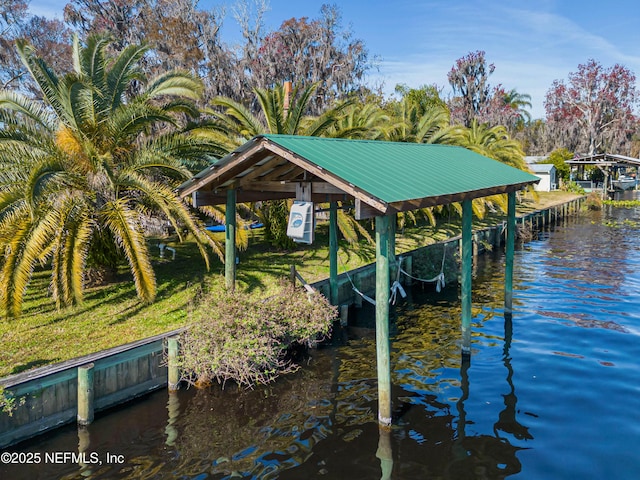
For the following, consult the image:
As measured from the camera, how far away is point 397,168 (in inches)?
434

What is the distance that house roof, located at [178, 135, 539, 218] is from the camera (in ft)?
28.8

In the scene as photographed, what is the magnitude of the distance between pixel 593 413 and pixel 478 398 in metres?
2.10

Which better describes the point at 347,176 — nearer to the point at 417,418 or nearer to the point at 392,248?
the point at 417,418

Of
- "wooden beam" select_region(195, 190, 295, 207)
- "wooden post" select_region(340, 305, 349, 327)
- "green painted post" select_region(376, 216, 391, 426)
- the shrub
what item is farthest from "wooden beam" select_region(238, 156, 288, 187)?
"wooden post" select_region(340, 305, 349, 327)

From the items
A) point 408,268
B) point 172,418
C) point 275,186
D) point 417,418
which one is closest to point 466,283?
point 417,418

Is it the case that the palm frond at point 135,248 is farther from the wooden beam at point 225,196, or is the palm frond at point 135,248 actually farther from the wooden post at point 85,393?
the wooden post at point 85,393

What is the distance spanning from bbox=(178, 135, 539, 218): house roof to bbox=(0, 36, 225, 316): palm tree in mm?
2206

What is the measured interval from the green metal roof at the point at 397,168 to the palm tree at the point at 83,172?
4.38m

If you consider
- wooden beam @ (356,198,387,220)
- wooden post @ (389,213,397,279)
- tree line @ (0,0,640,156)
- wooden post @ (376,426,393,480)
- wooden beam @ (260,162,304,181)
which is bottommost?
wooden post @ (376,426,393,480)

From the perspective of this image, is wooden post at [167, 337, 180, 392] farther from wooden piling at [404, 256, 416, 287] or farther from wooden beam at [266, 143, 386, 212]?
wooden piling at [404, 256, 416, 287]

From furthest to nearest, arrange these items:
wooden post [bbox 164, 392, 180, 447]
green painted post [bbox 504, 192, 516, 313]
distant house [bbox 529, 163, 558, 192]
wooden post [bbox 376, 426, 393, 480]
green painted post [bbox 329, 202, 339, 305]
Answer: distant house [bbox 529, 163, 558, 192]
green painted post [bbox 504, 192, 516, 313]
green painted post [bbox 329, 202, 339, 305]
wooden post [bbox 164, 392, 180, 447]
wooden post [bbox 376, 426, 393, 480]

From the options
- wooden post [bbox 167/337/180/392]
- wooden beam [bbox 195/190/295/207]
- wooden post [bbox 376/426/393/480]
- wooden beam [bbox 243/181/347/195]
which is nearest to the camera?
wooden post [bbox 376/426/393/480]

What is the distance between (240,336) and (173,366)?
1.58m

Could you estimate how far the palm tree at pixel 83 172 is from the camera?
39.5 feet
